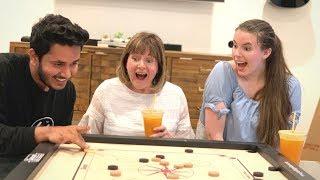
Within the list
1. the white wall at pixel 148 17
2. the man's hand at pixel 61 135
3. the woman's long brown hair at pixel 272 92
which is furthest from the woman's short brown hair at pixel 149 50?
the white wall at pixel 148 17

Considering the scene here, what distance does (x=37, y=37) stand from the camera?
2113mm

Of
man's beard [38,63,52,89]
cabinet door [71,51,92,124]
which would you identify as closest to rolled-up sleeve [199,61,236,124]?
man's beard [38,63,52,89]

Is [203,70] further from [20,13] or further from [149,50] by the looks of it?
[20,13]

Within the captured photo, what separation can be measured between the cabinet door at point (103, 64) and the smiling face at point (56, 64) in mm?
1910

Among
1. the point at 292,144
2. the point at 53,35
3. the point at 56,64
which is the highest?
the point at 53,35

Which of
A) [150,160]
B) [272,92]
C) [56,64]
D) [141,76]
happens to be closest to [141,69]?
[141,76]

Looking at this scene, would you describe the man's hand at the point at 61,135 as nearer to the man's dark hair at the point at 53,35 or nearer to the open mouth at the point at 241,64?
the man's dark hair at the point at 53,35

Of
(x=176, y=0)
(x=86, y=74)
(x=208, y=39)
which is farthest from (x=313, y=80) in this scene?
(x=86, y=74)

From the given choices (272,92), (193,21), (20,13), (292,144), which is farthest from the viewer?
(193,21)

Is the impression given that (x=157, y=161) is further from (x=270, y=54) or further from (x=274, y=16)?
(x=274, y=16)

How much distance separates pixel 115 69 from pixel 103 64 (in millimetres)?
123

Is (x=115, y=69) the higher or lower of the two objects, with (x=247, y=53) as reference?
lower

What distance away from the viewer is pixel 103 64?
4102 mm

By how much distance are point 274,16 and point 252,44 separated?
2.46 meters
